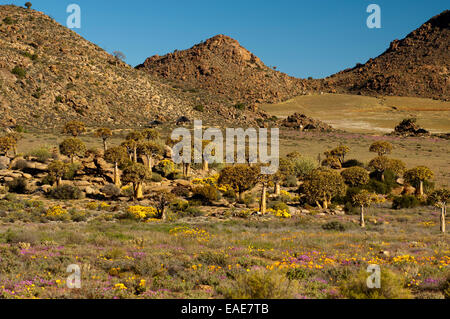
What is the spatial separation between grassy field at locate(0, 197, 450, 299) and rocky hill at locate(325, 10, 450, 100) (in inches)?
5841

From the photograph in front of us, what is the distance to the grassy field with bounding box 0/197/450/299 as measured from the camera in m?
8.73

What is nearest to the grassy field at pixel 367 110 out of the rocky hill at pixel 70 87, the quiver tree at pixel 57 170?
the rocky hill at pixel 70 87

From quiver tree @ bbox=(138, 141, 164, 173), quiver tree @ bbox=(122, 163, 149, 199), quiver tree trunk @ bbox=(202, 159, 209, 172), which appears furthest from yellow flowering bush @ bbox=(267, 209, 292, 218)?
quiver tree trunk @ bbox=(202, 159, 209, 172)

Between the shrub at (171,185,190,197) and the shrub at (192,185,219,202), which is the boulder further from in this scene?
the shrub at (192,185,219,202)

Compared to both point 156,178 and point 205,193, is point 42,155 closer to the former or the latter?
point 156,178

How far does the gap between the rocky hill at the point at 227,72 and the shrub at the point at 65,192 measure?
371 ft

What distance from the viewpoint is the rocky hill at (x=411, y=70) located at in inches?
5866

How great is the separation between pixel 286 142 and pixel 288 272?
59120 millimetres

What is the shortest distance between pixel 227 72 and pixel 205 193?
12909 cm

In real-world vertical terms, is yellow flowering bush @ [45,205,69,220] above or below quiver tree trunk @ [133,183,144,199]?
below

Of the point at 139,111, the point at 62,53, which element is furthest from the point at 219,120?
the point at 62,53

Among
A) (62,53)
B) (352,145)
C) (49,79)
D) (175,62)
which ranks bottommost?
(352,145)

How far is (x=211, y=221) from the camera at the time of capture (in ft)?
74.9
